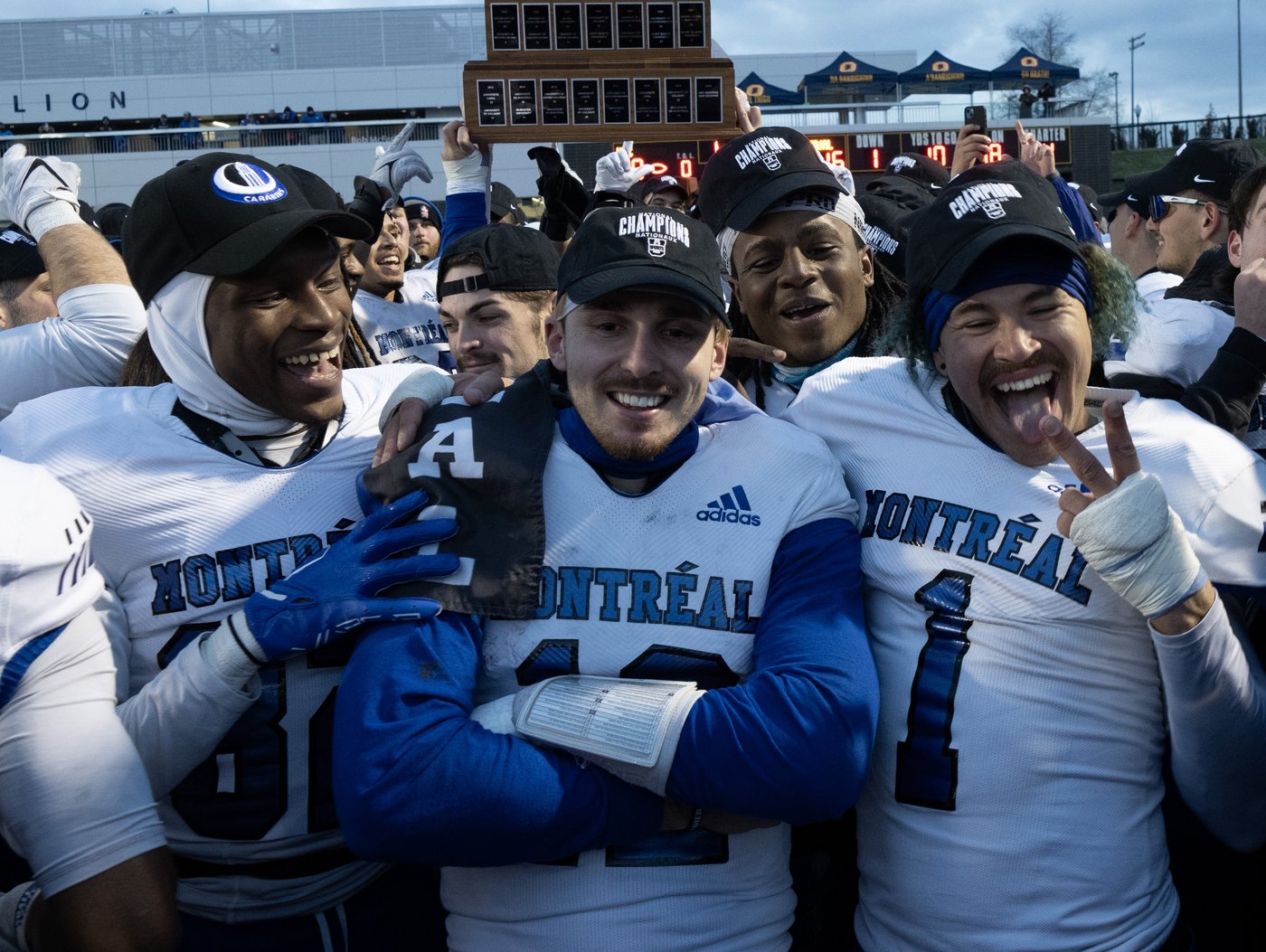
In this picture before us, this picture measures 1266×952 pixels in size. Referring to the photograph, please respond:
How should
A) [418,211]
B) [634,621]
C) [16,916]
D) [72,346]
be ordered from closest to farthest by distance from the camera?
1. [16,916]
2. [634,621]
3. [72,346]
4. [418,211]

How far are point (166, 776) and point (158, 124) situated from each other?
47655mm

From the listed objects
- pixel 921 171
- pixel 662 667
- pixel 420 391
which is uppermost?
pixel 921 171

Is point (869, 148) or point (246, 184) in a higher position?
point (869, 148)

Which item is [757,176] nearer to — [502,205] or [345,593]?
[345,593]

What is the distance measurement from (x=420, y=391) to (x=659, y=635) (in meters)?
0.88

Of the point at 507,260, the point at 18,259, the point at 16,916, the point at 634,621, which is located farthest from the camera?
the point at 18,259

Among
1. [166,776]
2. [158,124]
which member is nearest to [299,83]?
[158,124]

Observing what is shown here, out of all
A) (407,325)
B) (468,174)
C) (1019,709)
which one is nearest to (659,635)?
(1019,709)

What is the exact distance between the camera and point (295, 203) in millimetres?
2609

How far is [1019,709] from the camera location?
7.48 ft

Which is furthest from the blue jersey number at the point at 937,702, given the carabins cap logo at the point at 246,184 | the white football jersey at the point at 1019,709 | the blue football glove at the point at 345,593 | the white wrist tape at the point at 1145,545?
the carabins cap logo at the point at 246,184

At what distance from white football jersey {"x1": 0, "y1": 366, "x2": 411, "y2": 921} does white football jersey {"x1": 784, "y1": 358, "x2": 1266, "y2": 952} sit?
1201 millimetres

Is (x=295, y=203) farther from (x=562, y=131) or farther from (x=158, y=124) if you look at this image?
(x=158, y=124)

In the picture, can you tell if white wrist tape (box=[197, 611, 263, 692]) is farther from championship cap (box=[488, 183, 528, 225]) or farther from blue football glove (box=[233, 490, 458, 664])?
championship cap (box=[488, 183, 528, 225])
